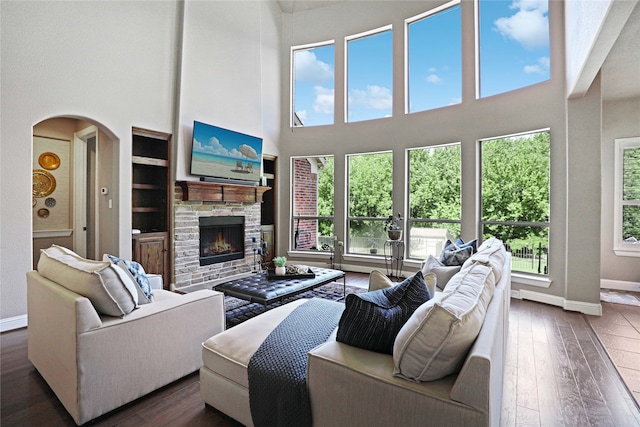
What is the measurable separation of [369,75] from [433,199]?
8.79 ft

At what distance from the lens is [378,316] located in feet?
5.11

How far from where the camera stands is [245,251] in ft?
19.9

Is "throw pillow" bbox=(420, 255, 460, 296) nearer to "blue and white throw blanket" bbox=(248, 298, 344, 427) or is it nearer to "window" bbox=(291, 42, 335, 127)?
"blue and white throw blanket" bbox=(248, 298, 344, 427)

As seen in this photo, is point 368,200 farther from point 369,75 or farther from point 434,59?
point 434,59

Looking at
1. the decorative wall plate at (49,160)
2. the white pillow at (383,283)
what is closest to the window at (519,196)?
the white pillow at (383,283)

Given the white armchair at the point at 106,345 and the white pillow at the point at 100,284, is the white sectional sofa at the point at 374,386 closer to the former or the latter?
the white armchair at the point at 106,345

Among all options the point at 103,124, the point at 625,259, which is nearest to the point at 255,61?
the point at 103,124

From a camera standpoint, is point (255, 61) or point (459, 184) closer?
point (459, 184)

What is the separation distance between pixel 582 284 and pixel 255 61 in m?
6.05

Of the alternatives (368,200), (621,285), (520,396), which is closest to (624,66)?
(621,285)

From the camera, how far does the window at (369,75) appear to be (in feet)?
19.9

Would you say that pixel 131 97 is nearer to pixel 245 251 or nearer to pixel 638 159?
pixel 245 251

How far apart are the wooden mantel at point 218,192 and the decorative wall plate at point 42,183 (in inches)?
86.0

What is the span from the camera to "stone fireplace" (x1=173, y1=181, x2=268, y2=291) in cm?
497
